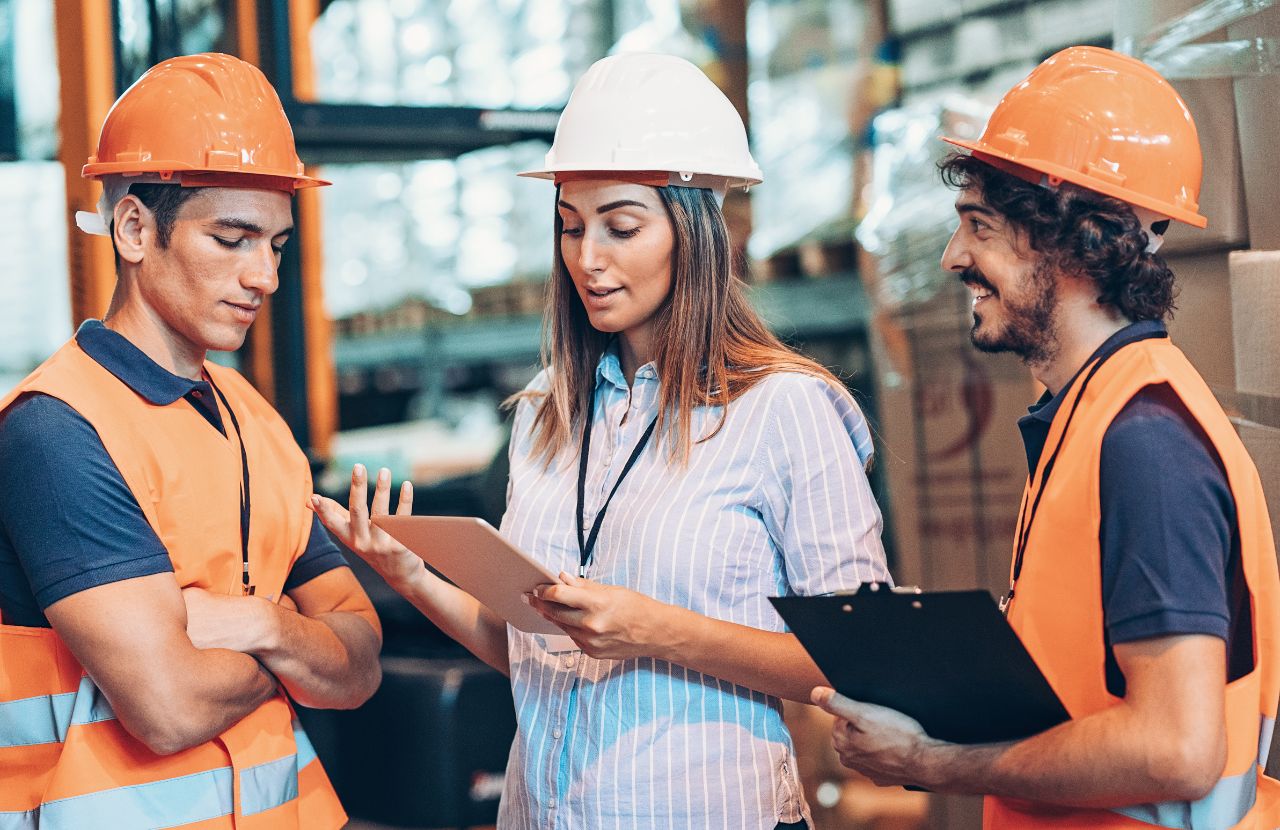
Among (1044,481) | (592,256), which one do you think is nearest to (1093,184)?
(1044,481)

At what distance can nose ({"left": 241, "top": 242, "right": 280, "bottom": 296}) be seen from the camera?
1.92 m

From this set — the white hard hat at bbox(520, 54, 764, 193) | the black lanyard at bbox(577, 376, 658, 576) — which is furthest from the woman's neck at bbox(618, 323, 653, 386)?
the white hard hat at bbox(520, 54, 764, 193)

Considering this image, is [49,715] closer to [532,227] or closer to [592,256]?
[592,256]

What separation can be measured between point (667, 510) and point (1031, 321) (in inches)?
22.8

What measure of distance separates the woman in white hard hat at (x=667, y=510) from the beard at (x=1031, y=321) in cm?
28

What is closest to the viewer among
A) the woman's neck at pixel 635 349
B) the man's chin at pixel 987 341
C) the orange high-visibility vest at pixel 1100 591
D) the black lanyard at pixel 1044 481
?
the orange high-visibility vest at pixel 1100 591

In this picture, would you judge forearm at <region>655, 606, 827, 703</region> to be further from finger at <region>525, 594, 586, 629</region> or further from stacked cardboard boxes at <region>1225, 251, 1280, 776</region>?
stacked cardboard boxes at <region>1225, 251, 1280, 776</region>

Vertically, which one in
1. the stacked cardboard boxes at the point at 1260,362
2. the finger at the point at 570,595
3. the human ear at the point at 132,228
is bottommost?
the finger at the point at 570,595

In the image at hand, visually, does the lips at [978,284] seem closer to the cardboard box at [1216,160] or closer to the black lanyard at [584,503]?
the black lanyard at [584,503]

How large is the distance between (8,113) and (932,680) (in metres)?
3.22

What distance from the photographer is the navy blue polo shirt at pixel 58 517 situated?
1.66m

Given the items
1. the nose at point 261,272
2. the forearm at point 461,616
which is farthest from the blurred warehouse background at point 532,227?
the nose at point 261,272

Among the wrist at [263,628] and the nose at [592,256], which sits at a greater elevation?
the nose at [592,256]

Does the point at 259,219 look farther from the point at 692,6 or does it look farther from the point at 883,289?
the point at 692,6
